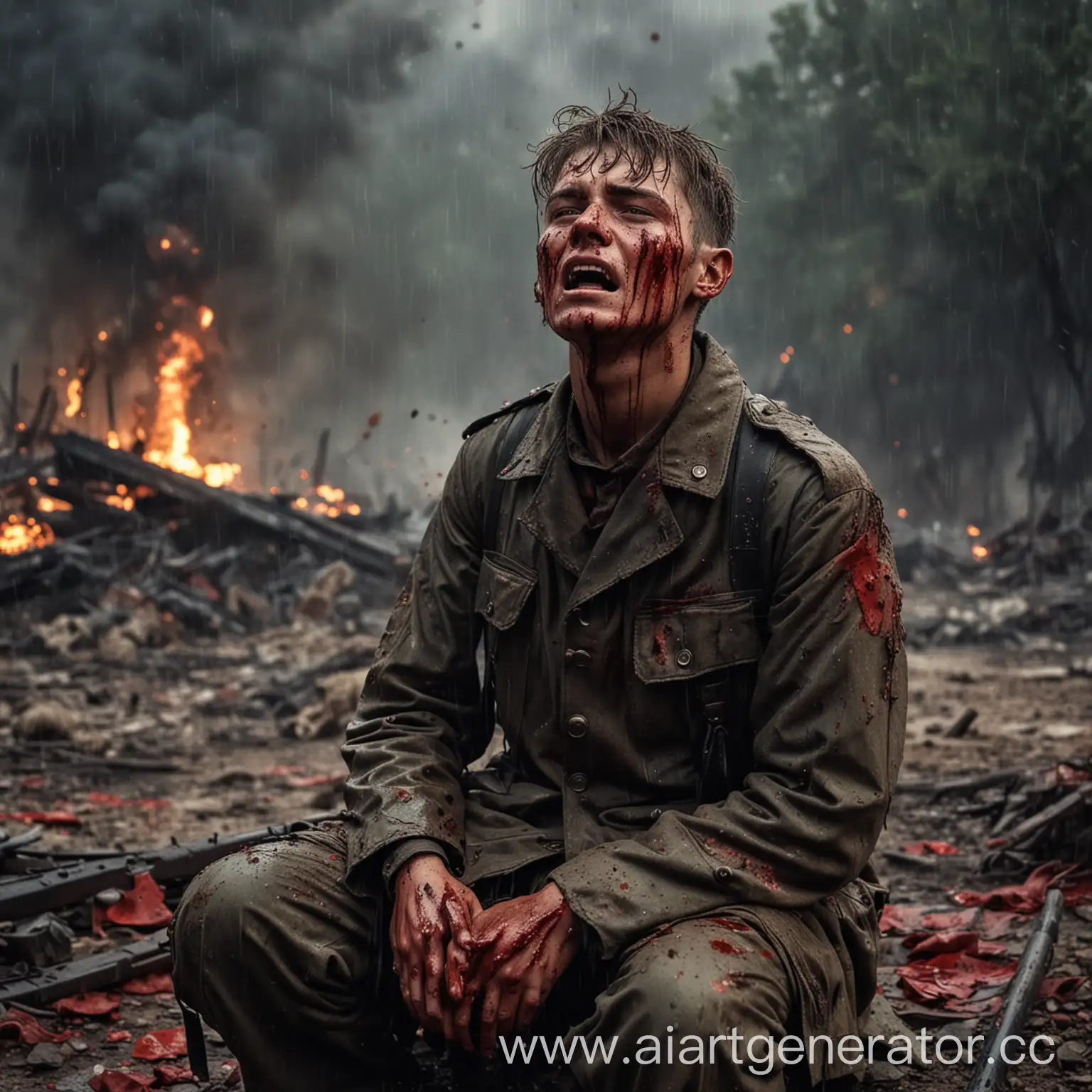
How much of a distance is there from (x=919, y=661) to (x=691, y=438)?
8478 millimetres

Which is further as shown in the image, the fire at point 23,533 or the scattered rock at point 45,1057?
the fire at point 23,533

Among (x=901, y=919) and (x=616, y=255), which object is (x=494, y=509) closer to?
(x=616, y=255)

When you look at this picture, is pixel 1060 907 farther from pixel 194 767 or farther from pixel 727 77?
pixel 727 77

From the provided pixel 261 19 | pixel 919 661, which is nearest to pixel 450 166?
pixel 261 19

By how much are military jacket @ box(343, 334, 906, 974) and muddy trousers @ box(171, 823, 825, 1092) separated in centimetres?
10

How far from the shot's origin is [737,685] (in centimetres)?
229

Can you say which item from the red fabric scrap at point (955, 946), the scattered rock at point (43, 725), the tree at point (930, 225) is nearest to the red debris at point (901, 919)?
the red fabric scrap at point (955, 946)

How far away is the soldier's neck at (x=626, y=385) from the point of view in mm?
2412

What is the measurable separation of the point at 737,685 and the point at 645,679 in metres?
0.19

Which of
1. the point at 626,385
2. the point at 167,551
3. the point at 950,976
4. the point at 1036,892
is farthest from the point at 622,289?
the point at 167,551

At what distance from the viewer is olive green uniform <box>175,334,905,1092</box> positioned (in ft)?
6.66

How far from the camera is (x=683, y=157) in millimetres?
2459

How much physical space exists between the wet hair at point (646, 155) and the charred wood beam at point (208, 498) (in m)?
10.3

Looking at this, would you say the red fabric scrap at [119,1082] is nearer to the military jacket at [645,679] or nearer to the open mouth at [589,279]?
the military jacket at [645,679]
